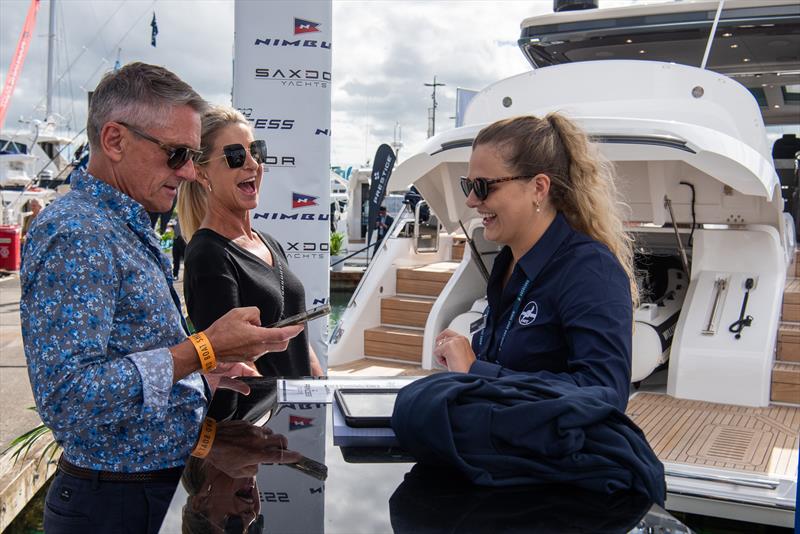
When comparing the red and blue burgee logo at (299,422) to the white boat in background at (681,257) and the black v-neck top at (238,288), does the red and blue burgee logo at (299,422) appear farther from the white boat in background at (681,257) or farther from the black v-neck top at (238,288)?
the white boat in background at (681,257)

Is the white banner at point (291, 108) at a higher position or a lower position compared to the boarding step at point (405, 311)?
higher

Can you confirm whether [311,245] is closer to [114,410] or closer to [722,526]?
[722,526]

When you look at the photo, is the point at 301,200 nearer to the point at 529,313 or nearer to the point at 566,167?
the point at 566,167

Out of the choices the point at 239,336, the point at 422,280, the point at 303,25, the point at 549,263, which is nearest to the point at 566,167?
the point at 549,263

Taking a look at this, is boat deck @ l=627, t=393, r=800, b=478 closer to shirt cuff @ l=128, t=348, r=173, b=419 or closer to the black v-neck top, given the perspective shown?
the black v-neck top

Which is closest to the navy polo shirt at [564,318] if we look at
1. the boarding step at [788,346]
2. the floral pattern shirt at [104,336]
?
the floral pattern shirt at [104,336]

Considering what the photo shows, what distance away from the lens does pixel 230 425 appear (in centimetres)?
162

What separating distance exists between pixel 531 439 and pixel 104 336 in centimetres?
81

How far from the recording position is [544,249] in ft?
6.01

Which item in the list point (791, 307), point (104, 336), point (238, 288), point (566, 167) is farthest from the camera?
point (791, 307)

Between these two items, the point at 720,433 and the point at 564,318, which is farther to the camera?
the point at 720,433

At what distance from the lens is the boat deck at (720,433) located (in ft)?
12.1

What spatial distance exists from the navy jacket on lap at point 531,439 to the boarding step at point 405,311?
16.9 ft

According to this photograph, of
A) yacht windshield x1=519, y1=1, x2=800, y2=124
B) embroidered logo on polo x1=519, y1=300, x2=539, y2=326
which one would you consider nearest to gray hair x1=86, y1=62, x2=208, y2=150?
embroidered logo on polo x1=519, y1=300, x2=539, y2=326
